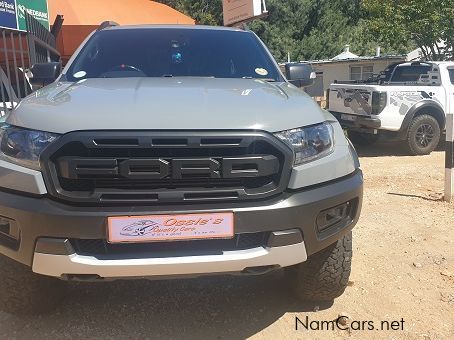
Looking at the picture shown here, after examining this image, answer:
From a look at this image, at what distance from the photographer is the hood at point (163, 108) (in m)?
2.33

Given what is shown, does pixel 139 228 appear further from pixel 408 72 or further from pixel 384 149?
pixel 408 72

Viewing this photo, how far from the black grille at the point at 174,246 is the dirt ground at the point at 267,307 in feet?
2.29

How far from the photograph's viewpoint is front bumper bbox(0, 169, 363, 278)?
2.29 metres

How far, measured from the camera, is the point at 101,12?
1111cm

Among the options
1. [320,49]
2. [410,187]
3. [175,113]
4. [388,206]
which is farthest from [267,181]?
[320,49]

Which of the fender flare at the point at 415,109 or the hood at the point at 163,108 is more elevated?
the hood at the point at 163,108

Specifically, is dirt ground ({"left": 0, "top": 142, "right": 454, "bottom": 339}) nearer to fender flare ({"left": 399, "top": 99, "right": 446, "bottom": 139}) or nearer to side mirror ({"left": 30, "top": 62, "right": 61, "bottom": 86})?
side mirror ({"left": 30, "top": 62, "right": 61, "bottom": 86})

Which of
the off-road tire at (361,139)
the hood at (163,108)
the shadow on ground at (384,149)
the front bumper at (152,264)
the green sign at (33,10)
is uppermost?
the green sign at (33,10)

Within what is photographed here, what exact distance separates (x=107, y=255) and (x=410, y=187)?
193 inches

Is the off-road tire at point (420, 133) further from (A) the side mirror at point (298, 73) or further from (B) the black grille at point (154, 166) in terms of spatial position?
(B) the black grille at point (154, 166)

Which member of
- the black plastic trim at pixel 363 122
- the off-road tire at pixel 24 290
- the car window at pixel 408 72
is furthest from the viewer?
the car window at pixel 408 72

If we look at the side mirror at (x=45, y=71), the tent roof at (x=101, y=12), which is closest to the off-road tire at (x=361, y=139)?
the tent roof at (x=101, y=12)

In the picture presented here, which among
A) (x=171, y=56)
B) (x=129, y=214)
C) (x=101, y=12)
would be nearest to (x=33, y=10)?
(x=101, y=12)

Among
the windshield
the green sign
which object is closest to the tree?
the green sign
